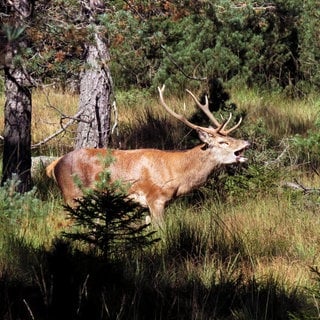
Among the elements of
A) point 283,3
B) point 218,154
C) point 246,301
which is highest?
point 283,3

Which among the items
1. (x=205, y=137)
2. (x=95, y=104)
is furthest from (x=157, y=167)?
(x=95, y=104)

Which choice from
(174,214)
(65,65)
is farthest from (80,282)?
(65,65)

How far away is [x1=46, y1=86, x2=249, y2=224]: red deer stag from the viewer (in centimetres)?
852

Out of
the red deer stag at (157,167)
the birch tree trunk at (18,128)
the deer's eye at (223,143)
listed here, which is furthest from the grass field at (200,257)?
the deer's eye at (223,143)

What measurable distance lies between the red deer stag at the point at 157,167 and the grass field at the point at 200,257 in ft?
0.76

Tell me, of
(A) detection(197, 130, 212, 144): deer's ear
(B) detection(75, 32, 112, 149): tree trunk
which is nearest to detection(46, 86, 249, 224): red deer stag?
(A) detection(197, 130, 212, 144): deer's ear

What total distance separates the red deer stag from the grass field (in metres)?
0.23

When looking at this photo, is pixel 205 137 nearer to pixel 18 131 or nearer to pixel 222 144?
pixel 222 144

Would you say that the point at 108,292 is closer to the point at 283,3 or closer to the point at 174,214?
the point at 174,214

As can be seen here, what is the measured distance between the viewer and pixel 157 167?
8672mm

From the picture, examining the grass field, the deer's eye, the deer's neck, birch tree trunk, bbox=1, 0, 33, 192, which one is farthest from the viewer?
the deer's neck

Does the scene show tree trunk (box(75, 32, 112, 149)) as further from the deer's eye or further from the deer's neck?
the deer's eye

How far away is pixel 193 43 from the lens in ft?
49.8

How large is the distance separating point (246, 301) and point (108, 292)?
2.66 feet
